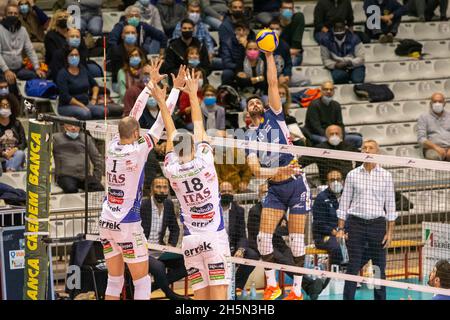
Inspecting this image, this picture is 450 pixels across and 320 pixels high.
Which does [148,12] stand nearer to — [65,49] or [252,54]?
[252,54]

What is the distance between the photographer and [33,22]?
22.2 metres

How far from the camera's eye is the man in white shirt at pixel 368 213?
53.5ft

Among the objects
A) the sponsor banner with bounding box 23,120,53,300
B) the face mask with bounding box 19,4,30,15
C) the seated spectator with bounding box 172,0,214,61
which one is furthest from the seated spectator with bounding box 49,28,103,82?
the sponsor banner with bounding box 23,120,53,300

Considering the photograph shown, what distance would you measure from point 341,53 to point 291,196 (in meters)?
8.42

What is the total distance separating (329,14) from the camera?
23812mm

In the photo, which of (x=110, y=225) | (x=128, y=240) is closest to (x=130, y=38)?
(x=110, y=225)

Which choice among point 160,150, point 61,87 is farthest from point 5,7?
point 160,150

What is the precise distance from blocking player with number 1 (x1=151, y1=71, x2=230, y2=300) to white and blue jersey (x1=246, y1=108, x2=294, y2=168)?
5.39 ft

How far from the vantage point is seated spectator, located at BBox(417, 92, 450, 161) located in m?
A: 21.7

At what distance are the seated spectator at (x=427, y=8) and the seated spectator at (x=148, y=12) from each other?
6.13 metres

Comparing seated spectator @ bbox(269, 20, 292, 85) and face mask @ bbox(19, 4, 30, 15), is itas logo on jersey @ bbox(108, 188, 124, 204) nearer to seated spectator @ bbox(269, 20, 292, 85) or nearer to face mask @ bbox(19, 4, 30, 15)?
face mask @ bbox(19, 4, 30, 15)

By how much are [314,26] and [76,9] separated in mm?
5397

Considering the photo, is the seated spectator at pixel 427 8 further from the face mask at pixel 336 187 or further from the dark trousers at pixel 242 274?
the dark trousers at pixel 242 274
